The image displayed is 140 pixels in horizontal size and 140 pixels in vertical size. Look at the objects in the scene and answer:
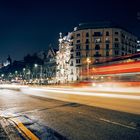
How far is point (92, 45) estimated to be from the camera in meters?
99.6

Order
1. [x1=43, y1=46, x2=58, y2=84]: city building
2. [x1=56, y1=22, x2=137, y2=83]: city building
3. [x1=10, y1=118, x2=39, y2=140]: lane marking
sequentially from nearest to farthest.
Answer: [x1=10, y1=118, x2=39, y2=140]: lane marking
[x1=56, y1=22, x2=137, y2=83]: city building
[x1=43, y1=46, x2=58, y2=84]: city building

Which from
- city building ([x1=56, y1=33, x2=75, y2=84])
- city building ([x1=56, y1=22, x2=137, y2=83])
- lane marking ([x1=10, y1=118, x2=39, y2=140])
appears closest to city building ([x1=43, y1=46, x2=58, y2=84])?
city building ([x1=56, y1=33, x2=75, y2=84])

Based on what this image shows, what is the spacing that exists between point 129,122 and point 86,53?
90.5 metres

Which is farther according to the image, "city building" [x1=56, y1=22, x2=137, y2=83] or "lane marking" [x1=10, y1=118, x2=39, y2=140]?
"city building" [x1=56, y1=22, x2=137, y2=83]

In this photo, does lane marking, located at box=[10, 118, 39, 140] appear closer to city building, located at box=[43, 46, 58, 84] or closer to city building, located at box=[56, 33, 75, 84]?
city building, located at box=[56, 33, 75, 84]

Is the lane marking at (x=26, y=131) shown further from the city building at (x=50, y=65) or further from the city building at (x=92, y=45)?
the city building at (x=50, y=65)

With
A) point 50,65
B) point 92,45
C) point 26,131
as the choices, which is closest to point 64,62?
point 92,45

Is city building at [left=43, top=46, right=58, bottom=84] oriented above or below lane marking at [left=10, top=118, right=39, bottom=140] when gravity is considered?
above

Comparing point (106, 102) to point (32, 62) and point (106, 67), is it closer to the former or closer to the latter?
point (106, 67)

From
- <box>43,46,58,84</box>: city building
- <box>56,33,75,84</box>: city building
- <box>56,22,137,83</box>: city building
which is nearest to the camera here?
<box>56,22,137,83</box>: city building

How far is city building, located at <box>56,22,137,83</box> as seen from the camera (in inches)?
3873

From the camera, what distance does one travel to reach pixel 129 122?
10.1 meters

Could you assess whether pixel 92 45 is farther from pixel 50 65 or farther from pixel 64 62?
pixel 50 65

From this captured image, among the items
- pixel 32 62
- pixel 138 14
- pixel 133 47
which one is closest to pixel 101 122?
pixel 138 14
